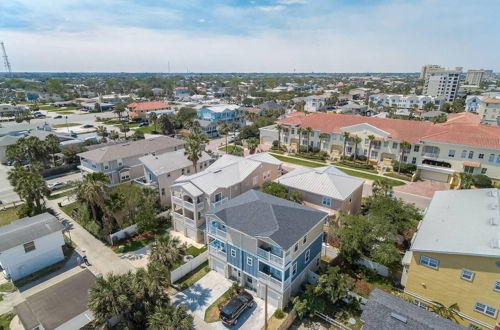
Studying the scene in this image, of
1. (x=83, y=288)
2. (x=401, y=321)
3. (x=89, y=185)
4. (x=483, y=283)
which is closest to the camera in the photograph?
(x=401, y=321)

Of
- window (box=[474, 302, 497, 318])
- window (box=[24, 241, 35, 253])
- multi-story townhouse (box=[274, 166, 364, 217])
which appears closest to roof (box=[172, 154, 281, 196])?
multi-story townhouse (box=[274, 166, 364, 217])

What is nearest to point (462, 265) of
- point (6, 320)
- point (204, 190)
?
point (204, 190)

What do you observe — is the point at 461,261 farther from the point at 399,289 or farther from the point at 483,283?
the point at 399,289

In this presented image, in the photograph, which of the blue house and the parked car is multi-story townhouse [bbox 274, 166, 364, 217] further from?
the blue house

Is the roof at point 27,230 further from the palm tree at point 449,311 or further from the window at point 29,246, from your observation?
the palm tree at point 449,311

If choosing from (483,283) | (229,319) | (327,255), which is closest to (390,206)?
(327,255)
